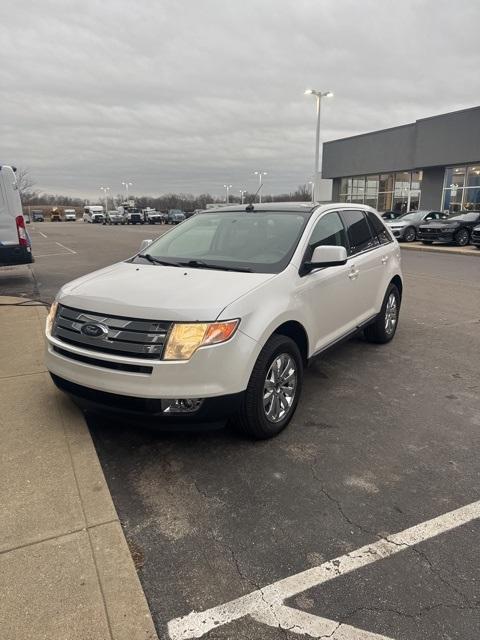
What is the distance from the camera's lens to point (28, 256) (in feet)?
35.4

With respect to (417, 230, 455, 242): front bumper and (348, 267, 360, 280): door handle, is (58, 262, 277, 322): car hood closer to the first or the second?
(348, 267, 360, 280): door handle

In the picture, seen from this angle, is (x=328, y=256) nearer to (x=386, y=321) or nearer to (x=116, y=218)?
(x=386, y=321)

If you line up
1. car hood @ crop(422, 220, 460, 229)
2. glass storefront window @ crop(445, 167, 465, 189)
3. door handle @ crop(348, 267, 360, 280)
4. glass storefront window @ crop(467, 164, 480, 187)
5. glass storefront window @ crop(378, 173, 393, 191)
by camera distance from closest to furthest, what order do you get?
door handle @ crop(348, 267, 360, 280), car hood @ crop(422, 220, 460, 229), glass storefront window @ crop(467, 164, 480, 187), glass storefront window @ crop(445, 167, 465, 189), glass storefront window @ crop(378, 173, 393, 191)

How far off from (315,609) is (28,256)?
10291 millimetres

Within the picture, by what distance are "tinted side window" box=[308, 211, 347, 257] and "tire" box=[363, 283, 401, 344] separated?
4.47 feet

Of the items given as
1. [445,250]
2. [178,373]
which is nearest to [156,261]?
[178,373]

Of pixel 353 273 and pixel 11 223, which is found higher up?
pixel 11 223

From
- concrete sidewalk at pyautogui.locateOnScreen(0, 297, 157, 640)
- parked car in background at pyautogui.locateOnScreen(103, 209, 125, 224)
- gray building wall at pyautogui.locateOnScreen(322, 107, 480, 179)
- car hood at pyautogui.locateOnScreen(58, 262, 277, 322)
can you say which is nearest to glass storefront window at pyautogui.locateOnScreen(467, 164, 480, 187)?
gray building wall at pyautogui.locateOnScreen(322, 107, 480, 179)

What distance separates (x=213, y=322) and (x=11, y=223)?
891cm

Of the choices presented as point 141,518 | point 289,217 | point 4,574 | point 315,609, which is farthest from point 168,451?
point 289,217

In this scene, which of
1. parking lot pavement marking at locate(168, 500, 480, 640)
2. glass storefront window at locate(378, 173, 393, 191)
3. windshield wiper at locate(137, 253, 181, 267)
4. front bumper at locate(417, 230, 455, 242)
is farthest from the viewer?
glass storefront window at locate(378, 173, 393, 191)

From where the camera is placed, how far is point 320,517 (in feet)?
9.27

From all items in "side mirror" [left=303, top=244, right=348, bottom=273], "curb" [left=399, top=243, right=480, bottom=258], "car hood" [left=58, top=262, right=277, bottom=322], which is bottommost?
"curb" [left=399, top=243, right=480, bottom=258]

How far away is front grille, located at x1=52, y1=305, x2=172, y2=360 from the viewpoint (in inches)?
122
